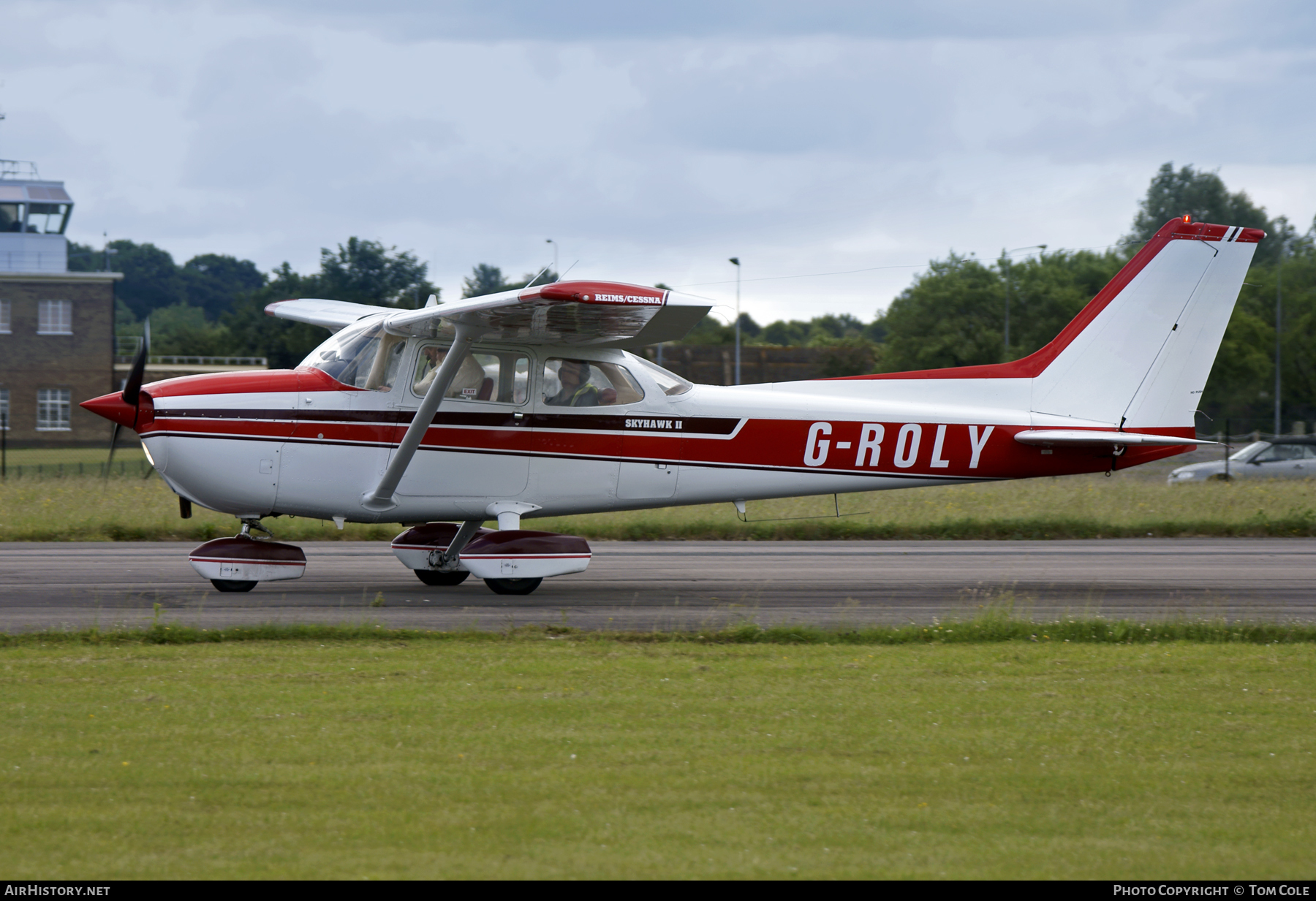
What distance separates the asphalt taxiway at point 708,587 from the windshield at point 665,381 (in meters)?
2.04

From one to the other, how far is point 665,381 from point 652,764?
6793 millimetres

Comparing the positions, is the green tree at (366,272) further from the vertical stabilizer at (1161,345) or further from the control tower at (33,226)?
the vertical stabilizer at (1161,345)

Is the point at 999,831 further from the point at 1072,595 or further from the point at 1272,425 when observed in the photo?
the point at 1272,425

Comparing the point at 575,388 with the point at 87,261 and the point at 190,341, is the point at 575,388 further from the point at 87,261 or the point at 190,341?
the point at 87,261

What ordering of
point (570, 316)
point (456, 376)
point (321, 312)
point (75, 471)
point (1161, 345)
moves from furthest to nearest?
point (75, 471) → point (321, 312) → point (1161, 345) → point (456, 376) → point (570, 316)

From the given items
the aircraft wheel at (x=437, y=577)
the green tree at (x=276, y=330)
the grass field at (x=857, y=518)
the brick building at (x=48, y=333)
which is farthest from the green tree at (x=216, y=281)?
the aircraft wheel at (x=437, y=577)

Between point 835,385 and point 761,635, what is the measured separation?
4035 millimetres

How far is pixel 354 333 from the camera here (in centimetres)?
1120

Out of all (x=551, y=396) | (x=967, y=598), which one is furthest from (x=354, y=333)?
(x=967, y=598)

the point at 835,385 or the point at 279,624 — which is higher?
the point at 835,385

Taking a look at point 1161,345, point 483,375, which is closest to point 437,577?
point 483,375

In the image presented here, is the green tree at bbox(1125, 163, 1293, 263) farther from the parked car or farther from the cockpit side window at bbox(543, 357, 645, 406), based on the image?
the cockpit side window at bbox(543, 357, 645, 406)

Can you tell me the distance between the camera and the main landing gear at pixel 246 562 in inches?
426

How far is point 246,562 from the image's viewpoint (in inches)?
427
